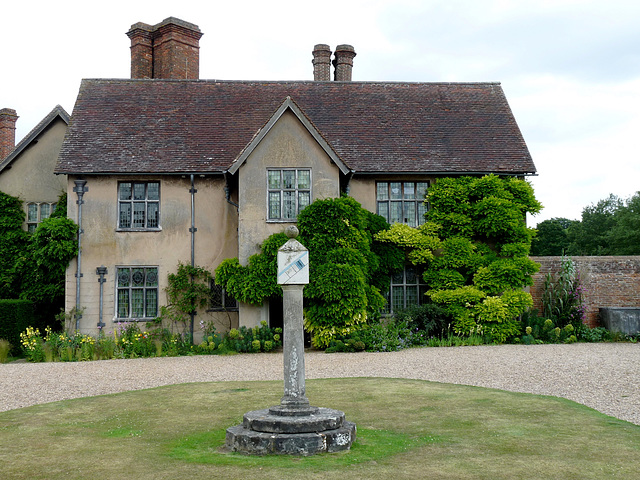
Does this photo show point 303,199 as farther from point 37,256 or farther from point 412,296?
point 37,256

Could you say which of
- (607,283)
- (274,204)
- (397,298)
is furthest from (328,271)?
(607,283)

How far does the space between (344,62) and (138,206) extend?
955cm

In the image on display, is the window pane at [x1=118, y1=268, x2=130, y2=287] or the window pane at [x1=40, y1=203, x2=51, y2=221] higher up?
the window pane at [x1=40, y1=203, x2=51, y2=221]

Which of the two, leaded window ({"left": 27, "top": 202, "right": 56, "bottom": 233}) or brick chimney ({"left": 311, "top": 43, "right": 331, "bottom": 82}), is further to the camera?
brick chimney ({"left": 311, "top": 43, "right": 331, "bottom": 82})

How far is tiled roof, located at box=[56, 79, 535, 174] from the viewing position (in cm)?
1909

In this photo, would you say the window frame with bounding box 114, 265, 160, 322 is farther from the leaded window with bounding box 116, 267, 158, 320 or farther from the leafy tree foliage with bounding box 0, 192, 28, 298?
the leafy tree foliage with bounding box 0, 192, 28, 298

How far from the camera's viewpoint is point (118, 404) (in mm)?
9883

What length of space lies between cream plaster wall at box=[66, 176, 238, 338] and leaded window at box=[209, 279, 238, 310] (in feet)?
0.67

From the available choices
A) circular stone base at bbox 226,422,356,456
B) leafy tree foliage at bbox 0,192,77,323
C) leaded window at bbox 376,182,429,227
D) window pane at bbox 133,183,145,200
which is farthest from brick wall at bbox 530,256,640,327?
circular stone base at bbox 226,422,356,456

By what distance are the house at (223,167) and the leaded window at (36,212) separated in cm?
253

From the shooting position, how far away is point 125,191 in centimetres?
1891

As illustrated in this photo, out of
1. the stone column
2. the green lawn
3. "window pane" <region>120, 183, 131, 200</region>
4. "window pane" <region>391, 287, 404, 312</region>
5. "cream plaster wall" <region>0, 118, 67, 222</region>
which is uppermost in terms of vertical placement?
"cream plaster wall" <region>0, 118, 67, 222</region>

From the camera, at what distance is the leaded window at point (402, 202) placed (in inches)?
763

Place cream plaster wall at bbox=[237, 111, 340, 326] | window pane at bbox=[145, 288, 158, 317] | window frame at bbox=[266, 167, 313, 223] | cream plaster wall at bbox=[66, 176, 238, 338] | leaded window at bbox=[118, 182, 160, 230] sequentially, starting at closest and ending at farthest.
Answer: cream plaster wall at bbox=[237, 111, 340, 326] < window frame at bbox=[266, 167, 313, 223] < cream plaster wall at bbox=[66, 176, 238, 338] < window pane at bbox=[145, 288, 158, 317] < leaded window at bbox=[118, 182, 160, 230]
